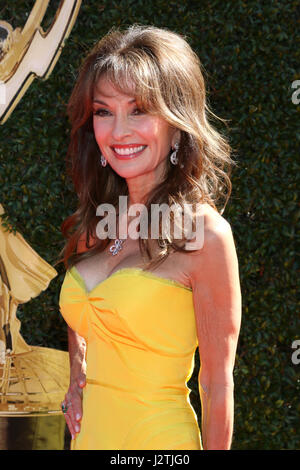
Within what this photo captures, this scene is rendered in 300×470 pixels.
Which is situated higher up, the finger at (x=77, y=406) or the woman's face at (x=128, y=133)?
the woman's face at (x=128, y=133)

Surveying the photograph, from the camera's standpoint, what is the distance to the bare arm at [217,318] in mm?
1813

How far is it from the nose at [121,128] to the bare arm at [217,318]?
374mm

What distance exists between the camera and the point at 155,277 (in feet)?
6.24

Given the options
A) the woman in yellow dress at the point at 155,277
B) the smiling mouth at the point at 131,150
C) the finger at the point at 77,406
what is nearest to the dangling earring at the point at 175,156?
the woman in yellow dress at the point at 155,277

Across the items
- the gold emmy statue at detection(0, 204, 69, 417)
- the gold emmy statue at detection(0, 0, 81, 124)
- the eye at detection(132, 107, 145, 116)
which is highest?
the gold emmy statue at detection(0, 0, 81, 124)

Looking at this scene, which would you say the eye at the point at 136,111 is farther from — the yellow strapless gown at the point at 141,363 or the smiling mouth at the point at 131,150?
the yellow strapless gown at the point at 141,363

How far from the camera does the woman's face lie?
1979mm

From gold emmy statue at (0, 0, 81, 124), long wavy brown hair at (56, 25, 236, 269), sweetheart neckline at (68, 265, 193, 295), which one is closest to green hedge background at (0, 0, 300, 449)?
gold emmy statue at (0, 0, 81, 124)

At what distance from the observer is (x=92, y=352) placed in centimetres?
203

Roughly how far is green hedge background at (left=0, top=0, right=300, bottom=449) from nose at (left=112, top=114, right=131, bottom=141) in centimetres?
130

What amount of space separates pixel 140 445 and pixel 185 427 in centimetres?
14

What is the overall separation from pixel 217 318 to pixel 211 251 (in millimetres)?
188

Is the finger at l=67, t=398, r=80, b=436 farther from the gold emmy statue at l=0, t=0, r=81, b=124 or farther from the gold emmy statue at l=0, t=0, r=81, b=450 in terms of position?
the gold emmy statue at l=0, t=0, r=81, b=124
